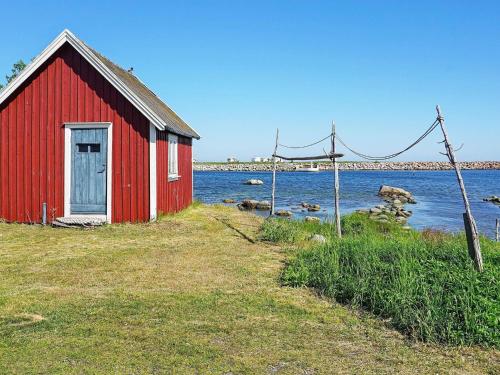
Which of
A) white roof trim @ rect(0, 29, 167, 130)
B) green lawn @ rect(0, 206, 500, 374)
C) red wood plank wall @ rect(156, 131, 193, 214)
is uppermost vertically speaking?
white roof trim @ rect(0, 29, 167, 130)

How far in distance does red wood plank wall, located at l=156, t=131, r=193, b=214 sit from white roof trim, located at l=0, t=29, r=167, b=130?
0.94 m

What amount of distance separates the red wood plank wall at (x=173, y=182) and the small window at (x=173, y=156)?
340 millimetres

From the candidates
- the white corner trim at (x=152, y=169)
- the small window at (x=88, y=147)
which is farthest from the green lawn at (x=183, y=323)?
the small window at (x=88, y=147)

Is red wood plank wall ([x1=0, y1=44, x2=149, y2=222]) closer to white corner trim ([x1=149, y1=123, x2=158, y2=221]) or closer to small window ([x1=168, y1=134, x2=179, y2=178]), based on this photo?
white corner trim ([x1=149, y1=123, x2=158, y2=221])

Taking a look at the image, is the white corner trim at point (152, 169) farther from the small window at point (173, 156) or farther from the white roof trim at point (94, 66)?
the small window at point (173, 156)

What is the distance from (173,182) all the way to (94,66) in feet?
16.4

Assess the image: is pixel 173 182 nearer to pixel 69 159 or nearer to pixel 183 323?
pixel 69 159

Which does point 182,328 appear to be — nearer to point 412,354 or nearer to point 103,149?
point 412,354

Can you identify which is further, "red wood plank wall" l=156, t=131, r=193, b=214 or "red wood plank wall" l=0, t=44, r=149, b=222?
"red wood plank wall" l=156, t=131, r=193, b=214

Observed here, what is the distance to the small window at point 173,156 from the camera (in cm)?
1597

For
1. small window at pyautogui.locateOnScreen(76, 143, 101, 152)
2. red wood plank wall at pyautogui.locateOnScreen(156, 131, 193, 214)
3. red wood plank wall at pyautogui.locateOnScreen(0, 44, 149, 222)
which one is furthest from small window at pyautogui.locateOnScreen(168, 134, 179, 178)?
small window at pyautogui.locateOnScreen(76, 143, 101, 152)

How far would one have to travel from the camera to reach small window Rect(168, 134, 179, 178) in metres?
16.0

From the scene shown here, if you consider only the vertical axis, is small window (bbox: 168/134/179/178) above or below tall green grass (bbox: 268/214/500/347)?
above

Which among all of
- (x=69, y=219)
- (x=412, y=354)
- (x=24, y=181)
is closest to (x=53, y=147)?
(x=24, y=181)
